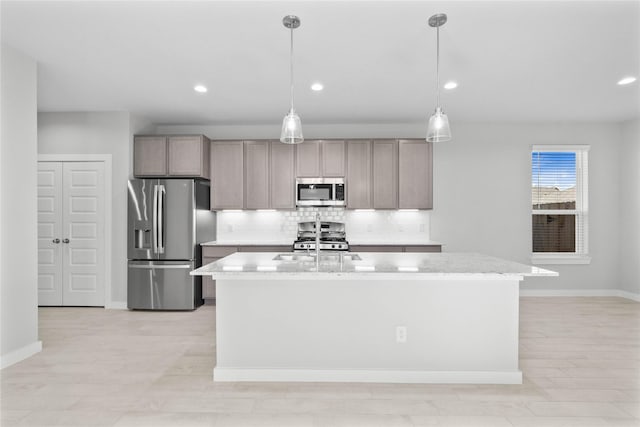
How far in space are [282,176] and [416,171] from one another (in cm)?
190

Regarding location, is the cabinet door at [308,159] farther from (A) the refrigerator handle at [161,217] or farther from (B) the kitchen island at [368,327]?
(B) the kitchen island at [368,327]

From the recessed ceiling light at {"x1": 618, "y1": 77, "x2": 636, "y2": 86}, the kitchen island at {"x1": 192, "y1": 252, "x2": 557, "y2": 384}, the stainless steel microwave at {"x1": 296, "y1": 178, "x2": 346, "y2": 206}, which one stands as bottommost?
the kitchen island at {"x1": 192, "y1": 252, "x2": 557, "y2": 384}

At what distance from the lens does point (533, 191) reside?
5488 mm

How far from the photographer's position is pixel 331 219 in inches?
213

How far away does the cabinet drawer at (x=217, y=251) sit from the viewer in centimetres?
494

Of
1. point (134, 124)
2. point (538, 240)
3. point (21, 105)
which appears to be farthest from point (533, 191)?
point (21, 105)

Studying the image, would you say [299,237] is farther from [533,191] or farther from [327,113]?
[533,191]

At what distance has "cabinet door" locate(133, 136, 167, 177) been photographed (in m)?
4.95

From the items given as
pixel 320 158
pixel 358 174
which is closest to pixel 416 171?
pixel 358 174

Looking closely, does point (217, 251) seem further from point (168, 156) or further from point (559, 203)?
point (559, 203)

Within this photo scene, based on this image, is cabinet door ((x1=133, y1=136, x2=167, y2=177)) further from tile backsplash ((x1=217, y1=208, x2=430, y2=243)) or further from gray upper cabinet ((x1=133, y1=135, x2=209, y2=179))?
tile backsplash ((x1=217, y1=208, x2=430, y2=243))

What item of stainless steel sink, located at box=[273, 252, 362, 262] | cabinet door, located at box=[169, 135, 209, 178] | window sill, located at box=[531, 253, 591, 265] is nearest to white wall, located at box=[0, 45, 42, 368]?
cabinet door, located at box=[169, 135, 209, 178]

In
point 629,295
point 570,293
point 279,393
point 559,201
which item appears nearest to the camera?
point 279,393

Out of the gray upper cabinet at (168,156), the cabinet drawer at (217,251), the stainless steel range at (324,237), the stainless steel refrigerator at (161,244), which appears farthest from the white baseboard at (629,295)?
the gray upper cabinet at (168,156)
